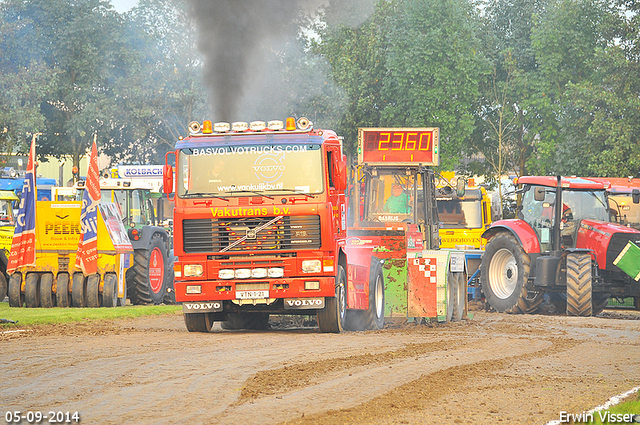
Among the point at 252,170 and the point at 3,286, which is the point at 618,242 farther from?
the point at 3,286

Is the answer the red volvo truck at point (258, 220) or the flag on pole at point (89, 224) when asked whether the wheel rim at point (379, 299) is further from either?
the flag on pole at point (89, 224)

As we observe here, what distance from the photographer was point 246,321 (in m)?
16.0

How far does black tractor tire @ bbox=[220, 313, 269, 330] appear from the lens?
15820 millimetres

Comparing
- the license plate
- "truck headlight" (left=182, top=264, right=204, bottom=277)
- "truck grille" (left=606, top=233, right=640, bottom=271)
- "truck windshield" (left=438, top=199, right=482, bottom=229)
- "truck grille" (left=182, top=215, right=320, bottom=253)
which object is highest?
"truck windshield" (left=438, top=199, right=482, bottom=229)

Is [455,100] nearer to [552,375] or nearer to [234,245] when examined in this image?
[234,245]

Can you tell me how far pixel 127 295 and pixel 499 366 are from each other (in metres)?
13.6

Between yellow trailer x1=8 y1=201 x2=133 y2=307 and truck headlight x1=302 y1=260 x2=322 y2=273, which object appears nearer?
truck headlight x1=302 y1=260 x2=322 y2=273

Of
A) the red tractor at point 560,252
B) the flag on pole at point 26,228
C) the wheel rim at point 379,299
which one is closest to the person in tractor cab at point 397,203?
the red tractor at point 560,252

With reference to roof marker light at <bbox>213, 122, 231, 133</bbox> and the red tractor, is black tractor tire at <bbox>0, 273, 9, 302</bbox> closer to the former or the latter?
roof marker light at <bbox>213, 122, 231, 133</bbox>

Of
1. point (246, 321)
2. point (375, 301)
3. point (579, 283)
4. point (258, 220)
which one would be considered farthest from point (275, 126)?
point (579, 283)

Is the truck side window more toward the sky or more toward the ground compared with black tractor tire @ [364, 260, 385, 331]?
more toward the sky

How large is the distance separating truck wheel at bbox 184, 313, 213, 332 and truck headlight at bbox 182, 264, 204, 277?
1007mm

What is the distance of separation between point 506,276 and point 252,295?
346 inches

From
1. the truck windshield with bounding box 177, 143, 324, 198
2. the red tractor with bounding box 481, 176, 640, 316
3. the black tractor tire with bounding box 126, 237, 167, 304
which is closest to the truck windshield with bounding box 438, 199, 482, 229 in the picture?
the red tractor with bounding box 481, 176, 640, 316
